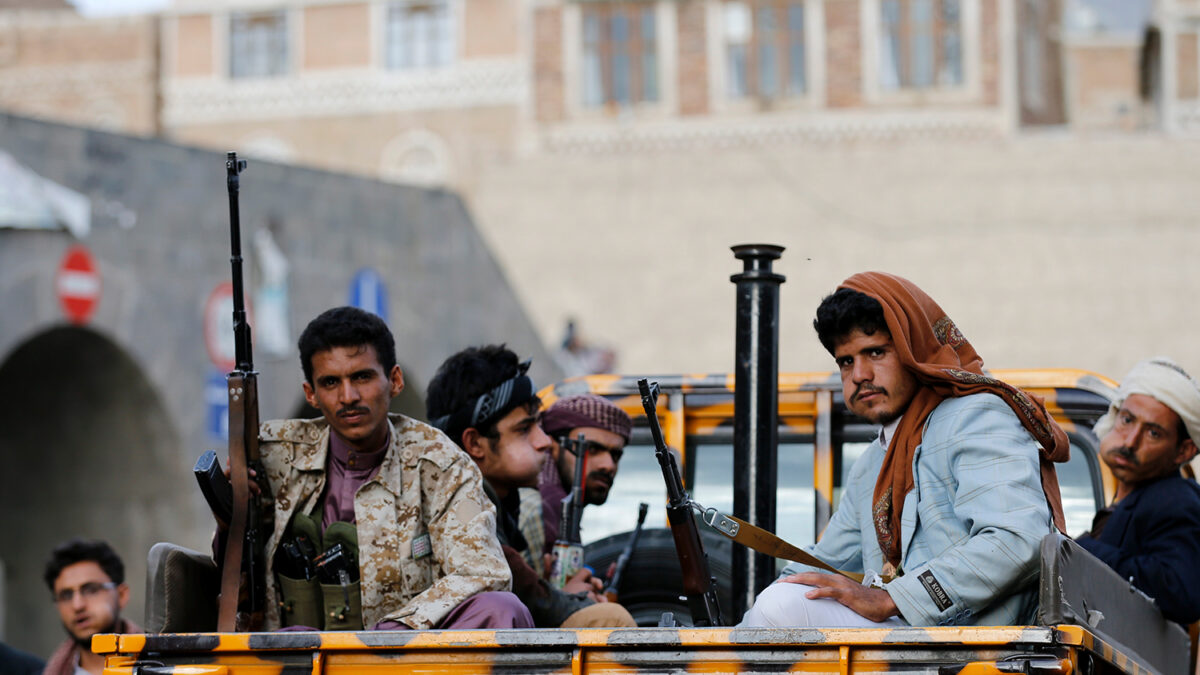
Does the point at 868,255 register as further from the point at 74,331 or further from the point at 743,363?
the point at 743,363

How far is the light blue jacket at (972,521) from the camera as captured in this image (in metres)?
3.72

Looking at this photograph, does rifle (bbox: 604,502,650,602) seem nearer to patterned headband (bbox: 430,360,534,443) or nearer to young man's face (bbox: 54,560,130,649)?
patterned headband (bbox: 430,360,534,443)

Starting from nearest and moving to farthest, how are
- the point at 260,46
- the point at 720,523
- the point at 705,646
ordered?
the point at 705,646, the point at 720,523, the point at 260,46

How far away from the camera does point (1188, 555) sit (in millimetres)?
4676

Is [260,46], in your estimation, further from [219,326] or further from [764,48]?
[219,326]

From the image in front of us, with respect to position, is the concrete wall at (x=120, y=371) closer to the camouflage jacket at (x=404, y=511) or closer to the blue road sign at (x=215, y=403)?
the blue road sign at (x=215, y=403)

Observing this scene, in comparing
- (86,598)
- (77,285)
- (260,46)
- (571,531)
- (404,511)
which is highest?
(260,46)

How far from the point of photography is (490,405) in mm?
4934

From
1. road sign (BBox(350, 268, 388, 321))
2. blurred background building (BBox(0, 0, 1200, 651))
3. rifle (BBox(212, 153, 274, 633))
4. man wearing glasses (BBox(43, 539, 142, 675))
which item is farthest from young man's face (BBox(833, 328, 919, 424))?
road sign (BBox(350, 268, 388, 321))

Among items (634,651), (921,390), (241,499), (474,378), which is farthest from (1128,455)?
(241,499)

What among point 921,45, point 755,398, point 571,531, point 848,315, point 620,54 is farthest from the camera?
point 620,54

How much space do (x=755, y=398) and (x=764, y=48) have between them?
88.6 feet

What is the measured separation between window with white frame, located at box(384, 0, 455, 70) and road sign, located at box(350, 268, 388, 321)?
17918mm

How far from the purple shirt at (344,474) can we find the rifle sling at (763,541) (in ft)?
3.04
